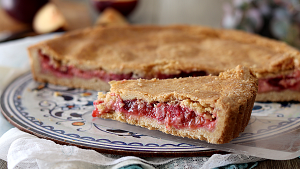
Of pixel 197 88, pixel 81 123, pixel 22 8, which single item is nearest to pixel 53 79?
pixel 81 123

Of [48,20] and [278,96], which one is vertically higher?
[48,20]

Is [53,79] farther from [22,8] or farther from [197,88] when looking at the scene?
[22,8]

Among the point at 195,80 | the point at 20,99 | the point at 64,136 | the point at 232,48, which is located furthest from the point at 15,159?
the point at 232,48

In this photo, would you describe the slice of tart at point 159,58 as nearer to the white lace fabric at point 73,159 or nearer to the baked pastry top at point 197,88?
the baked pastry top at point 197,88

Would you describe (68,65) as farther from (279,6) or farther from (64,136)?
(279,6)

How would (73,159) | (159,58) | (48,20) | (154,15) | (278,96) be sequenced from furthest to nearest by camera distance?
(154,15)
(48,20)
(159,58)
(278,96)
(73,159)

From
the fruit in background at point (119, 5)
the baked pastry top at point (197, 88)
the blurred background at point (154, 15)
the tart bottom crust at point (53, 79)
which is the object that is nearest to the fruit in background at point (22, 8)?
the blurred background at point (154, 15)

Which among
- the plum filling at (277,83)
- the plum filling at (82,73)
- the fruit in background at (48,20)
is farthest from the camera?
Result: the fruit in background at (48,20)

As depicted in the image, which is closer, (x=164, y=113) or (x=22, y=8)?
(x=164, y=113)
